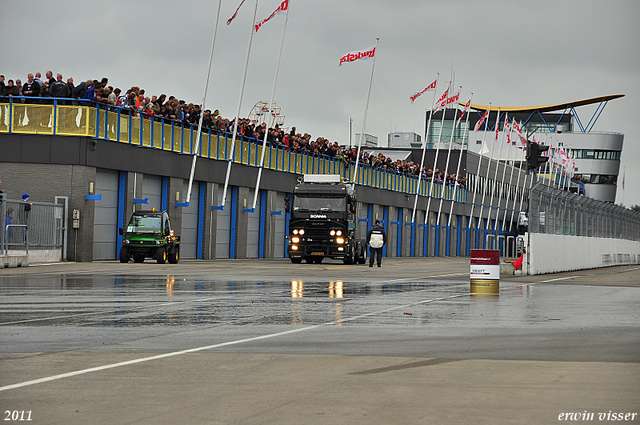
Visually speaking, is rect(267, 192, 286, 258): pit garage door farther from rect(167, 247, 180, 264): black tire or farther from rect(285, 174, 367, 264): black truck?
rect(167, 247, 180, 264): black tire

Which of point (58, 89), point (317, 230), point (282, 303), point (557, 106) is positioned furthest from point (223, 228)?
point (557, 106)

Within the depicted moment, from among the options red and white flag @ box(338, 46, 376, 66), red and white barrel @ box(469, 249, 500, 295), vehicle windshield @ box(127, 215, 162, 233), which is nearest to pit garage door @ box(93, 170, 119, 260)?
vehicle windshield @ box(127, 215, 162, 233)

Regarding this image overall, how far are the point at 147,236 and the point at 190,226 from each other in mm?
10349

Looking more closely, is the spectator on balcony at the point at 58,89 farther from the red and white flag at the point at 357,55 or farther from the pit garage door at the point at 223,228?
the red and white flag at the point at 357,55

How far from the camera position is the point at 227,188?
49625 millimetres

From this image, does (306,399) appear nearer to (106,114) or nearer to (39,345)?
(39,345)

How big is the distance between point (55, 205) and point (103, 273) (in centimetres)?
868

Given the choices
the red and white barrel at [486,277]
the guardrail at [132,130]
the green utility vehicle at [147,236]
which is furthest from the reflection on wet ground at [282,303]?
the guardrail at [132,130]

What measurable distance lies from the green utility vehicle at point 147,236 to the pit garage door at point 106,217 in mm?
2762

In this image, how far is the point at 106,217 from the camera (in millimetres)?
40062

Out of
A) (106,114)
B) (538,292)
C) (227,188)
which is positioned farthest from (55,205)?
(538,292)

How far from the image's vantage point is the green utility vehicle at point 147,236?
36.6 m

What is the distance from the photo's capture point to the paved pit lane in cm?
747

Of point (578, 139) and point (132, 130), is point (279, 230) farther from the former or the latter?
point (578, 139)
